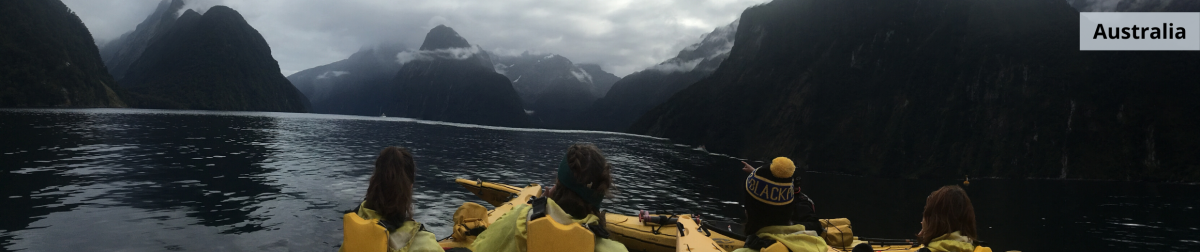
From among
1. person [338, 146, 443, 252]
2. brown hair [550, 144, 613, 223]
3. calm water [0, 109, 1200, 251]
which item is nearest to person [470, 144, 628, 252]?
brown hair [550, 144, 613, 223]

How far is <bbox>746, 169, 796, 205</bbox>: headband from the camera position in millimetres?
5293

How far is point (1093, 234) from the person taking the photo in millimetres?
27969

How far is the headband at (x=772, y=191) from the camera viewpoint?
5293mm

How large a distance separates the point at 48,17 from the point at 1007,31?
275 metres

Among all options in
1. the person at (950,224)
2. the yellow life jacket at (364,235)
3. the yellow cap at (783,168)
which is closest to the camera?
the yellow life jacket at (364,235)

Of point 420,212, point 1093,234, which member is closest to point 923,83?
point 1093,234

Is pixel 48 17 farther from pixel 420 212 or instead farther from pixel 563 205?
pixel 563 205

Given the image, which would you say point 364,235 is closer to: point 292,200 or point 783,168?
point 783,168

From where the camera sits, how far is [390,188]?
4352 millimetres

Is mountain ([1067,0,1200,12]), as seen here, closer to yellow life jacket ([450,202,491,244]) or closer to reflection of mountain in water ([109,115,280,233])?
yellow life jacket ([450,202,491,244])

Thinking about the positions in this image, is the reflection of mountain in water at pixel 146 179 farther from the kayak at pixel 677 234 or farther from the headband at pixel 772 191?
the headband at pixel 772 191

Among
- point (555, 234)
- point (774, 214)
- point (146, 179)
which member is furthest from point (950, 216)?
point (146, 179)

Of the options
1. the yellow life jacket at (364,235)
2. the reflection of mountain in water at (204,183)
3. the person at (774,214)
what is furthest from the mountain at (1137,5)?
the reflection of mountain in water at (204,183)

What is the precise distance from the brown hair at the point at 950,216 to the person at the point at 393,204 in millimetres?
5288
